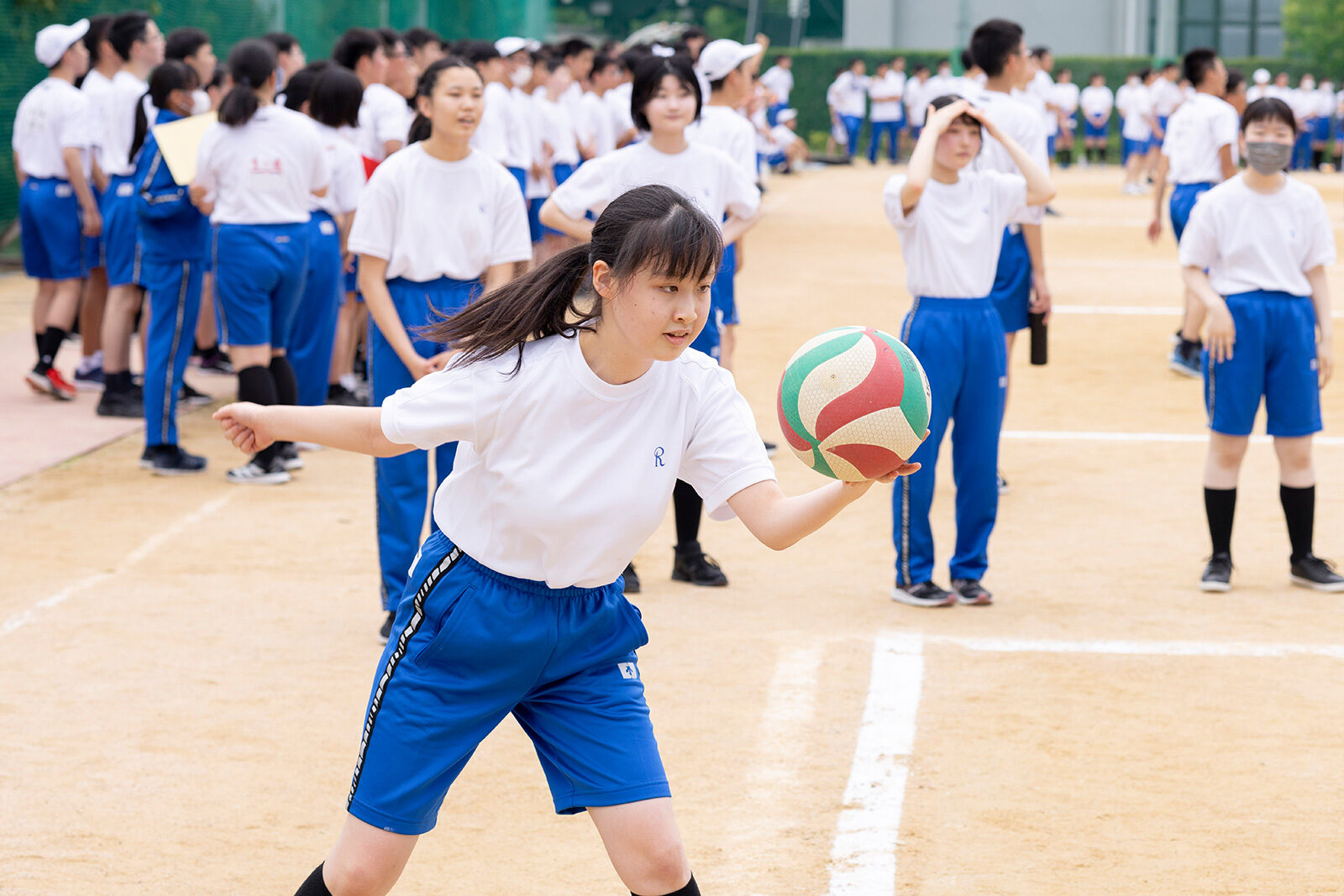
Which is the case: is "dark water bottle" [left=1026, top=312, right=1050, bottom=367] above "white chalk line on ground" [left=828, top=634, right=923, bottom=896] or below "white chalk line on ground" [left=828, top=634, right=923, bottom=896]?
above

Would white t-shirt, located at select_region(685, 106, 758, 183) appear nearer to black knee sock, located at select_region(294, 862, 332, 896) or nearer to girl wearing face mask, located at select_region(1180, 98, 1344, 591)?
girl wearing face mask, located at select_region(1180, 98, 1344, 591)

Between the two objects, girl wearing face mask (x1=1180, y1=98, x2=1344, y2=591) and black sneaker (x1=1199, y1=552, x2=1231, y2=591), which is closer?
girl wearing face mask (x1=1180, y1=98, x2=1344, y2=591)

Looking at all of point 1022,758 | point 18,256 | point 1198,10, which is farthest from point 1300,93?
point 1022,758

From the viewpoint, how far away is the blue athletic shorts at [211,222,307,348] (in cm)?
769

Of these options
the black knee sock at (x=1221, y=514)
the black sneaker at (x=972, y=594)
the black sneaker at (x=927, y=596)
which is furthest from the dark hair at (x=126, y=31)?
the black knee sock at (x=1221, y=514)

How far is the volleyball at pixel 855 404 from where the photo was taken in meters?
3.00

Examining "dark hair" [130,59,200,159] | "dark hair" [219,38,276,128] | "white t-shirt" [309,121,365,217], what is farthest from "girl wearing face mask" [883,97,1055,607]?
"dark hair" [130,59,200,159]

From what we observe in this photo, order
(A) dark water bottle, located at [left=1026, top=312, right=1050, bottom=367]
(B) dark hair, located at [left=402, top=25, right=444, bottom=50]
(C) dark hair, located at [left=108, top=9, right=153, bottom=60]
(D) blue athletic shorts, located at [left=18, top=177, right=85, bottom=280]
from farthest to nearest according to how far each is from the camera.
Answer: (B) dark hair, located at [left=402, top=25, right=444, bottom=50] → (D) blue athletic shorts, located at [left=18, top=177, right=85, bottom=280] → (C) dark hair, located at [left=108, top=9, right=153, bottom=60] → (A) dark water bottle, located at [left=1026, top=312, right=1050, bottom=367]

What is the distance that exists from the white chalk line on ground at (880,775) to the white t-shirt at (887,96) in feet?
99.3

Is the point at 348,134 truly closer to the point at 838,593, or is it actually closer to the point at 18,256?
the point at 838,593

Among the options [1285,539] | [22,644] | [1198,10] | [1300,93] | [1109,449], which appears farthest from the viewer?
[1198,10]

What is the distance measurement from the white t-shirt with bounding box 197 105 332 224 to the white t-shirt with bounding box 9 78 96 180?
240 centimetres

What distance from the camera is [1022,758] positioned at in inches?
182

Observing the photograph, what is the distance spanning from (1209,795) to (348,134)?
650 centimetres
